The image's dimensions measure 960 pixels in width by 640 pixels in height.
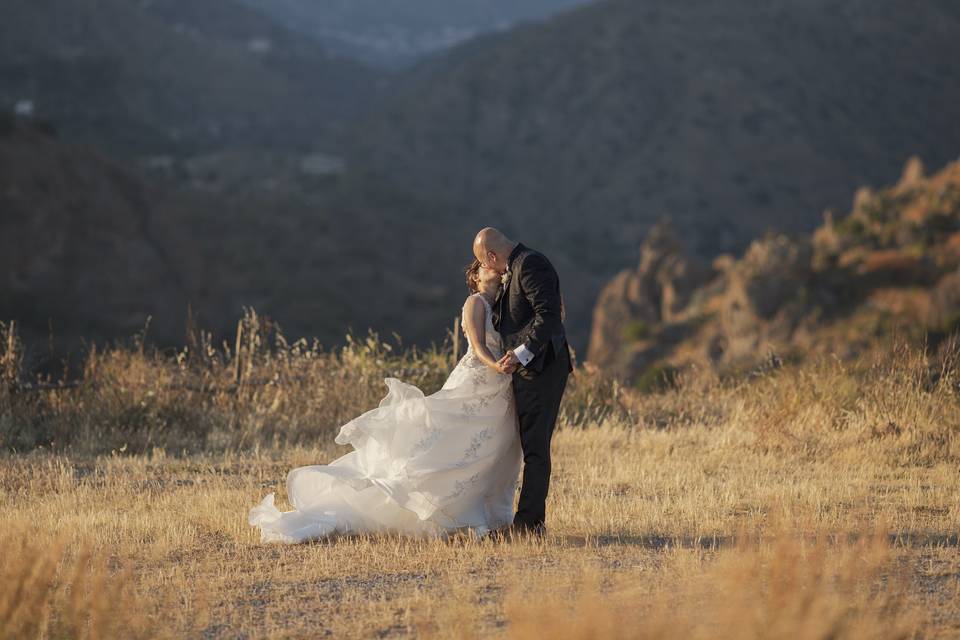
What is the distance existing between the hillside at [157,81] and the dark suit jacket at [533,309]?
3443 inches

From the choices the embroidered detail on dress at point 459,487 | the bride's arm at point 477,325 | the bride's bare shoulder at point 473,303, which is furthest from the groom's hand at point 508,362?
the embroidered detail on dress at point 459,487

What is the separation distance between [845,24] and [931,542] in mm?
115342

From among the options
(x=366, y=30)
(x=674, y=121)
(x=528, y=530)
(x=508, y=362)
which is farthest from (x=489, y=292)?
(x=366, y=30)

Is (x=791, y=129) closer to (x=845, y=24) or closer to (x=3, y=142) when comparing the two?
(x=845, y=24)

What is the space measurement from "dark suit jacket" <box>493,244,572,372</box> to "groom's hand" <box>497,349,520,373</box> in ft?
0.29

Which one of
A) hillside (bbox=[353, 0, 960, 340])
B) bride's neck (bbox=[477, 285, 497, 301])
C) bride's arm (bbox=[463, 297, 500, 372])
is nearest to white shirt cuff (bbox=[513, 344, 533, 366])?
bride's arm (bbox=[463, 297, 500, 372])

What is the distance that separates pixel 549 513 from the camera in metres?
7.91

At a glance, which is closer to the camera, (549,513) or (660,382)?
(549,513)

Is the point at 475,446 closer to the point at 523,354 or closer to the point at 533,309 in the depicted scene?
the point at 523,354

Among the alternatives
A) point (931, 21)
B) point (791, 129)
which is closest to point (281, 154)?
point (791, 129)

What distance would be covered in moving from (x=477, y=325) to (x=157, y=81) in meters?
113

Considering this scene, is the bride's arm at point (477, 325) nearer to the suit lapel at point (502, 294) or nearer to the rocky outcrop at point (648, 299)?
the suit lapel at point (502, 294)

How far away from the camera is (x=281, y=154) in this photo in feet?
314

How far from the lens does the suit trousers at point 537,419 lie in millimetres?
6844
